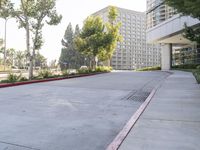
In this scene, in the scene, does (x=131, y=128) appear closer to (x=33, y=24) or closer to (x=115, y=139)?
(x=115, y=139)

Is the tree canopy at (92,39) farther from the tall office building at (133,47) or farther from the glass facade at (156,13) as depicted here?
the tall office building at (133,47)

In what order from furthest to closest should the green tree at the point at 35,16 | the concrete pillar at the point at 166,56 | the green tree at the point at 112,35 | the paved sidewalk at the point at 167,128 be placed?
the concrete pillar at the point at 166,56 → the green tree at the point at 112,35 → the green tree at the point at 35,16 → the paved sidewalk at the point at 167,128

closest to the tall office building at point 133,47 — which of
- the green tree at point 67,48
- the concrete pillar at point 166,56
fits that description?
the green tree at point 67,48

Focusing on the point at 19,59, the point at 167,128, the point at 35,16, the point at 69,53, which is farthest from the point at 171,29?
the point at 19,59

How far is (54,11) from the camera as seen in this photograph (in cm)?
2253

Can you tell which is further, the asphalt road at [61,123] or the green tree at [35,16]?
the green tree at [35,16]

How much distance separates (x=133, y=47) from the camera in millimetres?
139125

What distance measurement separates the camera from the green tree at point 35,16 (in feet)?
69.6

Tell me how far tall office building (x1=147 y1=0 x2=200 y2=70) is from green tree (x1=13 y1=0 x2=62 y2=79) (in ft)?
61.4

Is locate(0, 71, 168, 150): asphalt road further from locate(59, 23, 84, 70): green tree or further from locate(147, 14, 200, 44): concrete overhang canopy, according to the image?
locate(59, 23, 84, 70): green tree

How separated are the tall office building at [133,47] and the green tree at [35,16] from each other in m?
109

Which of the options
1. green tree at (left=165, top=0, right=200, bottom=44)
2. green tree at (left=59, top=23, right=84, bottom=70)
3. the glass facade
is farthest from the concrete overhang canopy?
green tree at (left=59, top=23, right=84, bottom=70)

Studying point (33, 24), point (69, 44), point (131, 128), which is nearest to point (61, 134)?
point (131, 128)

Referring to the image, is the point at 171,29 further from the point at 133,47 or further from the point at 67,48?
the point at 133,47
